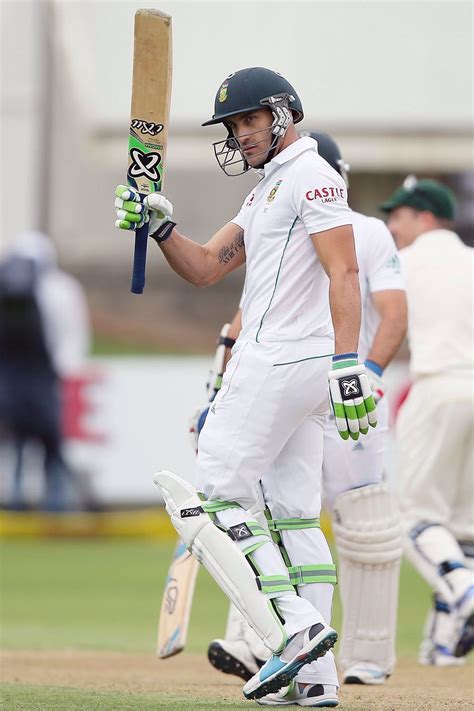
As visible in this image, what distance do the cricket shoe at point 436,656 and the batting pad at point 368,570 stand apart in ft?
2.53

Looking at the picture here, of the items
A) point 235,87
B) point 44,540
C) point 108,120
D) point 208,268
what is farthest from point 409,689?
point 108,120

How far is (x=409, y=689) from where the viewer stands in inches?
202

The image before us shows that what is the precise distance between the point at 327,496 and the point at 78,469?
21.3 ft

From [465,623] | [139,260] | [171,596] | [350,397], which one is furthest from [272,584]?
[465,623]

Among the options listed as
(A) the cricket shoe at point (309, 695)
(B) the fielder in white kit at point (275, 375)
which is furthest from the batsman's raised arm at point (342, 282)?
(A) the cricket shoe at point (309, 695)

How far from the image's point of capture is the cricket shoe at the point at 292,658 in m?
4.24

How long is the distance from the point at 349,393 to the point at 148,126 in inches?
40.8

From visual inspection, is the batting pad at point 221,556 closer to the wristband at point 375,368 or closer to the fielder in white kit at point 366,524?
the fielder in white kit at point 366,524

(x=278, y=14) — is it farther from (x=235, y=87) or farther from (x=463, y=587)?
(x=235, y=87)

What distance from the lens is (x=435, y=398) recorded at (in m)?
6.51

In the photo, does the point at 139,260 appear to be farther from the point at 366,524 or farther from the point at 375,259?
the point at 366,524

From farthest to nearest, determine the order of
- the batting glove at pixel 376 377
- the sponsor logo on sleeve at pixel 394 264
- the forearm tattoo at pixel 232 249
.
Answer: the sponsor logo on sleeve at pixel 394 264 < the batting glove at pixel 376 377 < the forearm tattoo at pixel 232 249

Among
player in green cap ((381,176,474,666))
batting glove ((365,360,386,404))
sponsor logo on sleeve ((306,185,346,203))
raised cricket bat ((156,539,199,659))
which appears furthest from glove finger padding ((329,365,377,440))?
player in green cap ((381,176,474,666))

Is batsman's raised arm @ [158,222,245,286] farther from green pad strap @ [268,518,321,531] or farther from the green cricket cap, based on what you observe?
the green cricket cap
